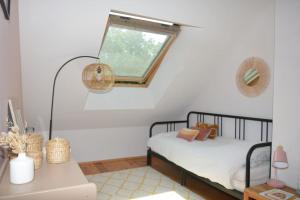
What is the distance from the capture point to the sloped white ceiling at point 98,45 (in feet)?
7.52

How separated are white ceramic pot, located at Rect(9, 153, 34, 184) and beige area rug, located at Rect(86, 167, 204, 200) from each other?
5.52 feet

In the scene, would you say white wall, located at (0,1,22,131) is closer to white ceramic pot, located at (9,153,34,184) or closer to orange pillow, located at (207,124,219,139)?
white ceramic pot, located at (9,153,34,184)

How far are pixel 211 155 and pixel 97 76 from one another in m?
1.62

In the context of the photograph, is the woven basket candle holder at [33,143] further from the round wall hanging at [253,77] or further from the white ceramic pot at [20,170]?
the round wall hanging at [253,77]

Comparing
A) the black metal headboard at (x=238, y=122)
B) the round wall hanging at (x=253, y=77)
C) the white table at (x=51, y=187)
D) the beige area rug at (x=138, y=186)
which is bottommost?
the beige area rug at (x=138, y=186)

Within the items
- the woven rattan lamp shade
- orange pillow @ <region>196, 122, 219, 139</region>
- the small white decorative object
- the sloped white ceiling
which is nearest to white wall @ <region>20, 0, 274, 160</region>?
the sloped white ceiling

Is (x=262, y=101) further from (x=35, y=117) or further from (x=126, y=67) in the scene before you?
(x=35, y=117)

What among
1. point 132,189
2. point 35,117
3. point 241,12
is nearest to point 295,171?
point 132,189

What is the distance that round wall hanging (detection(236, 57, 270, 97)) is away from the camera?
9.61ft

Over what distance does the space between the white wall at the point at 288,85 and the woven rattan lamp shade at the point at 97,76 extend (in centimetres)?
182

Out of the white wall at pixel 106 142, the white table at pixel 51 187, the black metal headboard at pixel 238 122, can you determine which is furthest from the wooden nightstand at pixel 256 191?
the white wall at pixel 106 142

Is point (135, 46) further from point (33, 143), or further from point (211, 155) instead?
point (33, 143)

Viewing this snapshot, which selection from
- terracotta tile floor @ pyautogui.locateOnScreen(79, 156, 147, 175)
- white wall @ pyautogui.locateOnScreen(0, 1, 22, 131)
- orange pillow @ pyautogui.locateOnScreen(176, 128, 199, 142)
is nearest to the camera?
white wall @ pyautogui.locateOnScreen(0, 1, 22, 131)

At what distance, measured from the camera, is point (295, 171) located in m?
1.93
